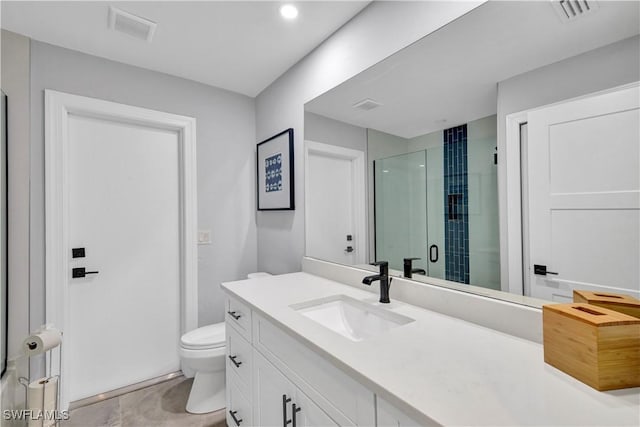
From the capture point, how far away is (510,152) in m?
1.02

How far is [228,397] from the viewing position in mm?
1659

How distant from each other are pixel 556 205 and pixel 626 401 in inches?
20.9

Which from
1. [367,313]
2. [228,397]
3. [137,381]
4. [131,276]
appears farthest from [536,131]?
[137,381]

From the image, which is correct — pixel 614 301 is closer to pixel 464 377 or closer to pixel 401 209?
pixel 464 377

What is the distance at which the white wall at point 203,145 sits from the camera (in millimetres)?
1785

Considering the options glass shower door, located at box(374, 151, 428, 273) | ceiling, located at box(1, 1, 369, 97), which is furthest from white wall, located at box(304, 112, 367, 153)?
ceiling, located at box(1, 1, 369, 97)

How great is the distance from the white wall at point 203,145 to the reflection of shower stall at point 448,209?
147 centimetres

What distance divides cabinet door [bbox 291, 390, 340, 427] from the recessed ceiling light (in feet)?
6.02

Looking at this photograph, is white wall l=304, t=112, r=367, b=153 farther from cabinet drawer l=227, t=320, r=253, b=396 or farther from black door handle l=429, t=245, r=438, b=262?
cabinet drawer l=227, t=320, r=253, b=396

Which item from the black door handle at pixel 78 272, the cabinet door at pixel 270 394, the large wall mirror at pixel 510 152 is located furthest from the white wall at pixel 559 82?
the black door handle at pixel 78 272

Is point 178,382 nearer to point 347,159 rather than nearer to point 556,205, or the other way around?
point 347,159

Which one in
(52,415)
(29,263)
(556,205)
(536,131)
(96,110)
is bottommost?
(52,415)

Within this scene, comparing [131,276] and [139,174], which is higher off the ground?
[139,174]

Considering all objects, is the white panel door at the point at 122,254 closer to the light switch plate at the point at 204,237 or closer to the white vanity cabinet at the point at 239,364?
the light switch plate at the point at 204,237
